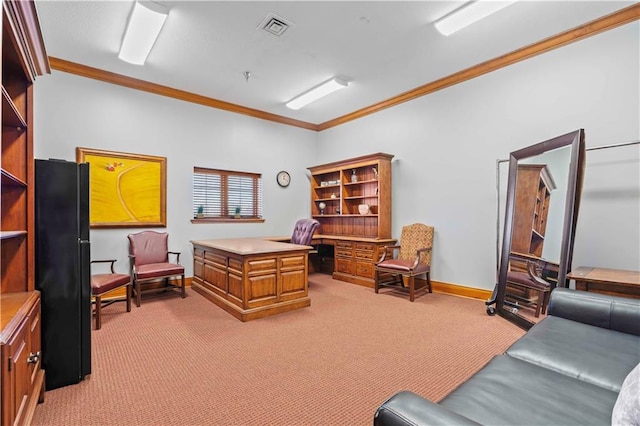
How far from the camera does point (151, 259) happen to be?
4.72 metres

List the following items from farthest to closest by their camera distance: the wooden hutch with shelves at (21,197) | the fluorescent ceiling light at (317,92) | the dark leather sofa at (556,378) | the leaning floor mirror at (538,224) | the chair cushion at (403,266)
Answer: the fluorescent ceiling light at (317,92)
the chair cushion at (403,266)
the leaning floor mirror at (538,224)
the wooden hutch with shelves at (21,197)
the dark leather sofa at (556,378)

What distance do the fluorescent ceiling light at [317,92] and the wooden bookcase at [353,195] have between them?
4.15ft

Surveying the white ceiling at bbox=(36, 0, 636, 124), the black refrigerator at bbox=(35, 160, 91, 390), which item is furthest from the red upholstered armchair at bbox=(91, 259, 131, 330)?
the white ceiling at bbox=(36, 0, 636, 124)

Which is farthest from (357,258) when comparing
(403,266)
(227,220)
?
(227,220)

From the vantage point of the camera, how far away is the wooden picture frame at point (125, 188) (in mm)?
4570

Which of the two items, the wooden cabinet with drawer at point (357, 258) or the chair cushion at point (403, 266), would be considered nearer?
the chair cushion at point (403, 266)

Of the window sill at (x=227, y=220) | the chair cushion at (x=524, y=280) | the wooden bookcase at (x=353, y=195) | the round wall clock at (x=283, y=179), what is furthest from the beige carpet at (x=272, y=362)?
the round wall clock at (x=283, y=179)

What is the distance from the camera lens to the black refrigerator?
7.03ft

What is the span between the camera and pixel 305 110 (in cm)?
626

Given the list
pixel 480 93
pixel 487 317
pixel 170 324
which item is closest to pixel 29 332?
pixel 170 324

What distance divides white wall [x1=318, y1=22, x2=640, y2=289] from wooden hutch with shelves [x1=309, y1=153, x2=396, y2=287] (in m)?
0.33

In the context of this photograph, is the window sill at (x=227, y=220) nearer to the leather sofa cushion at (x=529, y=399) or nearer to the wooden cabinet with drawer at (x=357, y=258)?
the wooden cabinet with drawer at (x=357, y=258)

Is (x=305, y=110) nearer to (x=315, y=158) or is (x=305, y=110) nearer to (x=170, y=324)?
(x=315, y=158)

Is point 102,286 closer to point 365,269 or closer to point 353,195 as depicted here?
point 365,269
